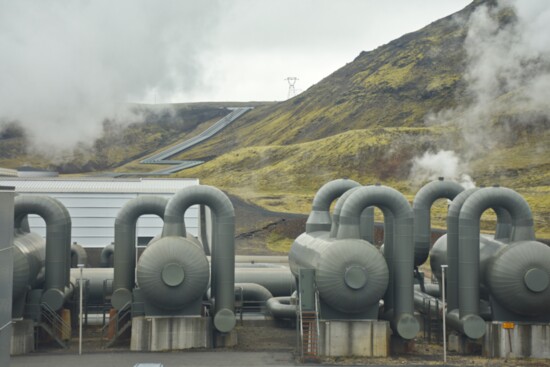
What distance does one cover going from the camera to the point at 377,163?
15475cm

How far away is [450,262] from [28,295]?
875 inches

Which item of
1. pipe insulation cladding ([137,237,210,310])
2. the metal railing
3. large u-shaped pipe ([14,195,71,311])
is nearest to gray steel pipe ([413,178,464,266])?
pipe insulation cladding ([137,237,210,310])

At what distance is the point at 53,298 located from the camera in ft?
135

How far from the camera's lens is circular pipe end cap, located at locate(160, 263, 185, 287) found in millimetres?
38344

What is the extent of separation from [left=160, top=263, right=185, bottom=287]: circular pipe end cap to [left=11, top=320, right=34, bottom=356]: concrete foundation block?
24.5 ft

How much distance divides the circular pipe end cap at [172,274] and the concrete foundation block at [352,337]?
7349mm

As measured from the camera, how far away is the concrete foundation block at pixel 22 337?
1518 inches

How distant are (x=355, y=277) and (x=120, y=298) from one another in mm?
13224

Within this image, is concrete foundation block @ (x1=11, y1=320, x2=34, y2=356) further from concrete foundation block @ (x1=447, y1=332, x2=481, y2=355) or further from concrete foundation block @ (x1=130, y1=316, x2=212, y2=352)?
concrete foundation block @ (x1=447, y1=332, x2=481, y2=355)

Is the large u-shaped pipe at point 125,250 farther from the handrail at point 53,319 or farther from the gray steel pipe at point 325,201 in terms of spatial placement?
the gray steel pipe at point 325,201

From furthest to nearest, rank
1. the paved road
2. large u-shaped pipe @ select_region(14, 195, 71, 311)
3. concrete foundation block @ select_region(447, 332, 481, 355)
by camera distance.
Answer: large u-shaped pipe @ select_region(14, 195, 71, 311) → concrete foundation block @ select_region(447, 332, 481, 355) → the paved road

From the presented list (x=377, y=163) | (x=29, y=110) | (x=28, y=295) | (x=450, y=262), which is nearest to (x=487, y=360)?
(x=450, y=262)

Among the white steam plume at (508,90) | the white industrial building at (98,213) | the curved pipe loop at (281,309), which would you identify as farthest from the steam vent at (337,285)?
the white steam plume at (508,90)

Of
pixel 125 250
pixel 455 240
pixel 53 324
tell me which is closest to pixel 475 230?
pixel 455 240
